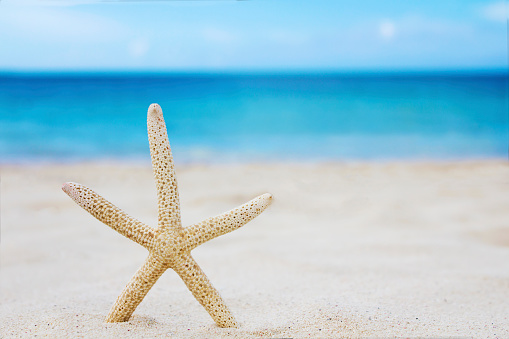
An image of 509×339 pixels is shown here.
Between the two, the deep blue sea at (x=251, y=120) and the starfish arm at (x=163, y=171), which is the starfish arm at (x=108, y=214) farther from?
the deep blue sea at (x=251, y=120)

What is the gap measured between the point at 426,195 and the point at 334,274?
300 cm

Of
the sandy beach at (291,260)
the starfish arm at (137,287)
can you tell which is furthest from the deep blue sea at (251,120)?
the starfish arm at (137,287)

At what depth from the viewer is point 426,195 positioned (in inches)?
231

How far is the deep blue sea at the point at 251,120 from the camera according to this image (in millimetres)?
10516

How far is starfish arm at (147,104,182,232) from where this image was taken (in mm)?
1955

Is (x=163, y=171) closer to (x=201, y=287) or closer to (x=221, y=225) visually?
(x=221, y=225)

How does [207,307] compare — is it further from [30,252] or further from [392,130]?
[392,130]

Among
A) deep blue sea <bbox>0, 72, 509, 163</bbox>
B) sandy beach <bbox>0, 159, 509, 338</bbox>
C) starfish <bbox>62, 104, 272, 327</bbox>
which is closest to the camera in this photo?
starfish <bbox>62, 104, 272, 327</bbox>

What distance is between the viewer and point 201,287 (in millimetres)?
1989

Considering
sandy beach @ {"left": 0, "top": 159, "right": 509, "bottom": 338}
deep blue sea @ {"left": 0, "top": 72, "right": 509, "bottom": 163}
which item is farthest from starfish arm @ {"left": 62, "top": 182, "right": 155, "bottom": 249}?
deep blue sea @ {"left": 0, "top": 72, "right": 509, "bottom": 163}

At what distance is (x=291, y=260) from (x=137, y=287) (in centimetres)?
181

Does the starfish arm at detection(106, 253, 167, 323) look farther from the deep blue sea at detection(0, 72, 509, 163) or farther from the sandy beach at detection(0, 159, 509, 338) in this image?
the deep blue sea at detection(0, 72, 509, 163)

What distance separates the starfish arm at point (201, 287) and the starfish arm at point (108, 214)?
0.50 ft

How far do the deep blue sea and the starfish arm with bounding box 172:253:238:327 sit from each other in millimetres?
7351
